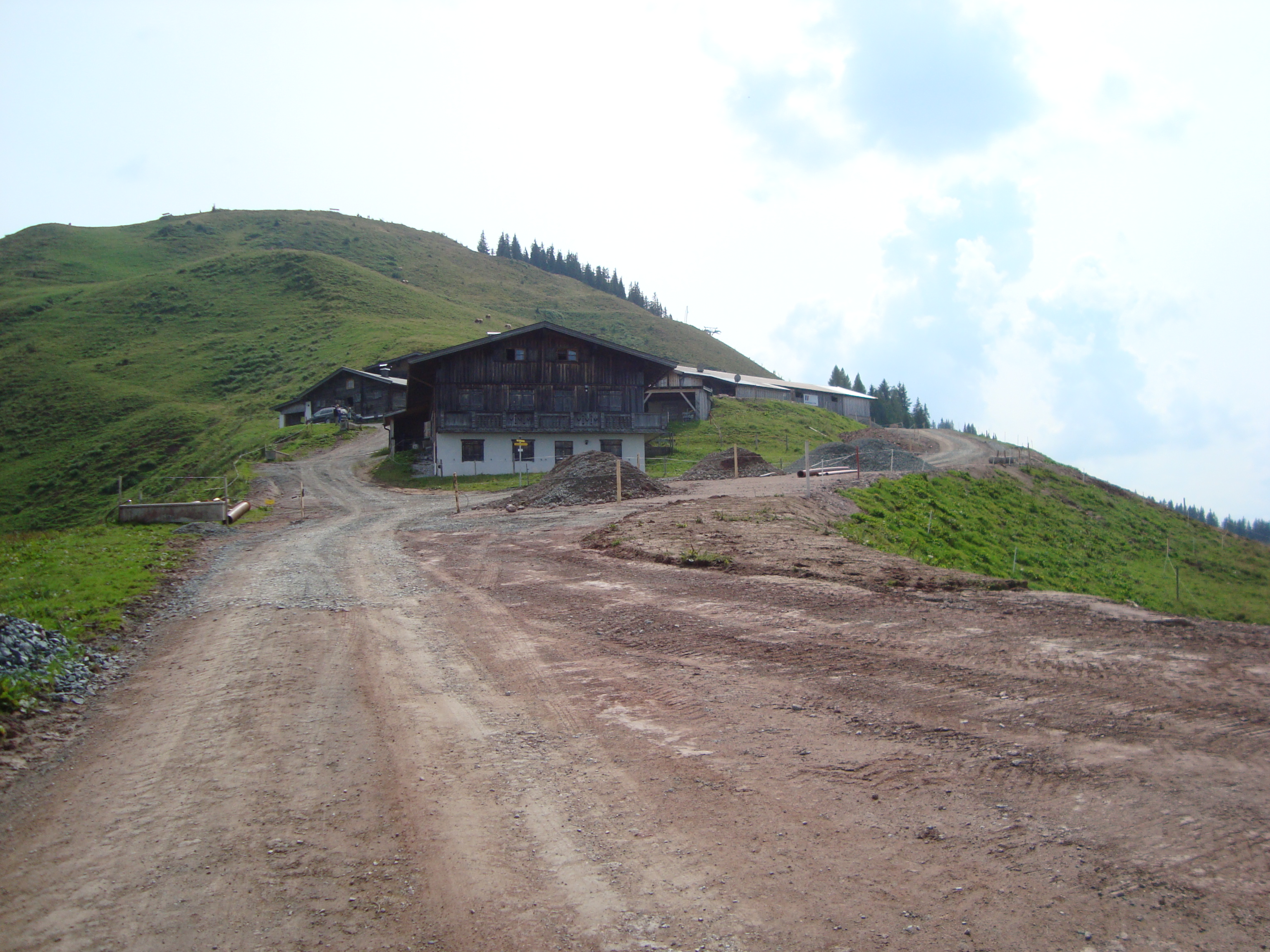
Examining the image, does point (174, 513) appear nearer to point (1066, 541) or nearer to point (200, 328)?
point (1066, 541)

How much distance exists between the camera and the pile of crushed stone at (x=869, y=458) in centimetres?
3997

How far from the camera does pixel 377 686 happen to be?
9.05 metres

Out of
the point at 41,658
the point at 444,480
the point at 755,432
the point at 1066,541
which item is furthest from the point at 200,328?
the point at 41,658

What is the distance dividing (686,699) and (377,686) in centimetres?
373

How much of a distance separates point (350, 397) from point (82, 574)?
5364 centimetres

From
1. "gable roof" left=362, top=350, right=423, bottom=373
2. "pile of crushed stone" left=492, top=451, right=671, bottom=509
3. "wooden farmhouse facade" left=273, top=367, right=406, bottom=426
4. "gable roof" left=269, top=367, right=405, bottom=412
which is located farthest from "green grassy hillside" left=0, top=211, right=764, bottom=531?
"pile of crushed stone" left=492, top=451, right=671, bottom=509

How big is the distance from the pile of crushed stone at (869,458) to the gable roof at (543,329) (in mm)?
10533

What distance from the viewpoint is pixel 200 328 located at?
322ft

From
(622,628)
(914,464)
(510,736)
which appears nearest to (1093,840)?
(510,736)

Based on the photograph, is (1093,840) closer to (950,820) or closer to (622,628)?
(950,820)

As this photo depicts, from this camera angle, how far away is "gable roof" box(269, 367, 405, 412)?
2491 inches

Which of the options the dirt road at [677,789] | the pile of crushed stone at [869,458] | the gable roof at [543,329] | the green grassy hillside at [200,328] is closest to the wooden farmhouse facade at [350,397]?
the green grassy hillside at [200,328]

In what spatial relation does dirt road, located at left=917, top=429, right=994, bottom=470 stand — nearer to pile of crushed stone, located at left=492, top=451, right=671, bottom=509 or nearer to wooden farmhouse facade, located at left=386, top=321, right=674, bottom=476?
wooden farmhouse facade, located at left=386, top=321, right=674, bottom=476

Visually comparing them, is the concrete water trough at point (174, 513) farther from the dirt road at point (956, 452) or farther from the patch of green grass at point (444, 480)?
the dirt road at point (956, 452)
